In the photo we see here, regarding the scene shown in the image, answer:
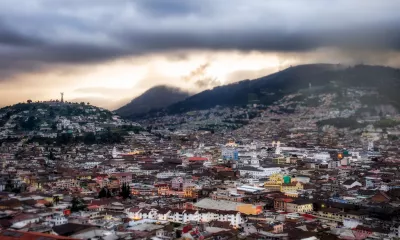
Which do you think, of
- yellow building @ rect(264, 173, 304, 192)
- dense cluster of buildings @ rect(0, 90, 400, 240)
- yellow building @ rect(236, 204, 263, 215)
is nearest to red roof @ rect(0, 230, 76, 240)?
dense cluster of buildings @ rect(0, 90, 400, 240)

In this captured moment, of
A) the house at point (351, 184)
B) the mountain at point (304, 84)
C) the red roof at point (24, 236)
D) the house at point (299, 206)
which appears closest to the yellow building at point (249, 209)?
the house at point (299, 206)

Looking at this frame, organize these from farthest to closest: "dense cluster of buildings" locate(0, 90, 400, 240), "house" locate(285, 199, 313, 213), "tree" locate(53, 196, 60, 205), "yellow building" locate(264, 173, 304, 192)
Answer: "yellow building" locate(264, 173, 304, 192)
"tree" locate(53, 196, 60, 205)
"house" locate(285, 199, 313, 213)
"dense cluster of buildings" locate(0, 90, 400, 240)

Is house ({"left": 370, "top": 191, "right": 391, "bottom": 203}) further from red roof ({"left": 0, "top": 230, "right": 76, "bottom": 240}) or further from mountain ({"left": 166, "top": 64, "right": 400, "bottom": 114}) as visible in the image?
mountain ({"left": 166, "top": 64, "right": 400, "bottom": 114})

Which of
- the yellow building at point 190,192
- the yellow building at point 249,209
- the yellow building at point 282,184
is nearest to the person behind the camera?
the yellow building at point 249,209

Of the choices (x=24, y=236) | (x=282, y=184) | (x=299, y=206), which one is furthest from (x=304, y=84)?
(x=24, y=236)

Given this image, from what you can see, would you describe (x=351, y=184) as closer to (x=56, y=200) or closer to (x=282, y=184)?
(x=282, y=184)

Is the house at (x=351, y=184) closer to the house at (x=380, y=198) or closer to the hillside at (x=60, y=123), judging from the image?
the house at (x=380, y=198)

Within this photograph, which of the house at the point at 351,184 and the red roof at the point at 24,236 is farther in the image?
the house at the point at 351,184

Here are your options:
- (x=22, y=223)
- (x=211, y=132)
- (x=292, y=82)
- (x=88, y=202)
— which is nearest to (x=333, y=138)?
(x=211, y=132)
